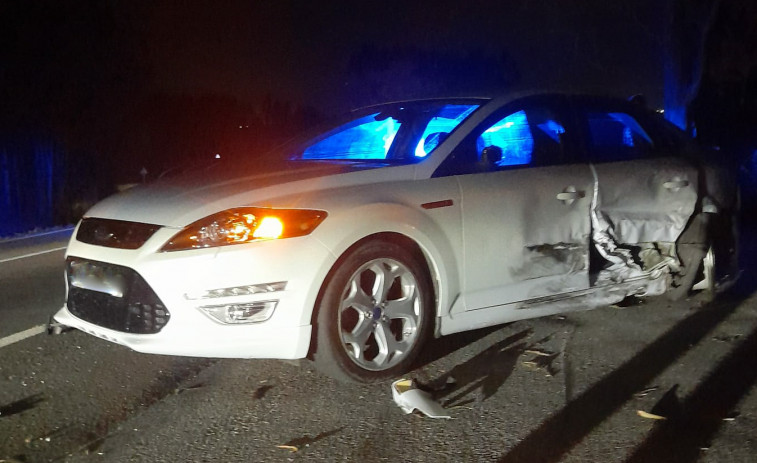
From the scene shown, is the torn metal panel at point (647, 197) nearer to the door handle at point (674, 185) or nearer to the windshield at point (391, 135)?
the door handle at point (674, 185)

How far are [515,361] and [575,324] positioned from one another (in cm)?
101

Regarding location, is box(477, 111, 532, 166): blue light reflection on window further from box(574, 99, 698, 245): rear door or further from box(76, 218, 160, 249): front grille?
box(76, 218, 160, 249): front grille

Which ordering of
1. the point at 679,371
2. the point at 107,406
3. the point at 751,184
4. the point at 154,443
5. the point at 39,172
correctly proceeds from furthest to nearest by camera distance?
1. the point at 39,172
2. the point at 751,184
3. the point at 679,371
4. the point at 107,406
5. the point at 154,443

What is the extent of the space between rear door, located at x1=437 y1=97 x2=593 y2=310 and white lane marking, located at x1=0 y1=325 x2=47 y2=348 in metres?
3.09

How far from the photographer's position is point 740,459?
3.35 metres

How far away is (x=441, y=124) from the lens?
16.7 ft

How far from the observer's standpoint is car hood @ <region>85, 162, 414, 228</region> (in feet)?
13.2

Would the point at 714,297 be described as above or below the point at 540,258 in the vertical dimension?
below

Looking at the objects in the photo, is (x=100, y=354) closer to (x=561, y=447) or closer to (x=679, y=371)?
(x=561, y=447)

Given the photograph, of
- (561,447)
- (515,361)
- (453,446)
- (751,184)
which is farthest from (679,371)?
(751,184)

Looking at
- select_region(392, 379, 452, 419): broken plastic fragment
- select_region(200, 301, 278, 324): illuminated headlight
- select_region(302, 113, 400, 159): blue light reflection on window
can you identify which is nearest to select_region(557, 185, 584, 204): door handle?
select_region(302, 113, 400, 159): blue light reflection on window

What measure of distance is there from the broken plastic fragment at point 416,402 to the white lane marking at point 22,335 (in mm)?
2782

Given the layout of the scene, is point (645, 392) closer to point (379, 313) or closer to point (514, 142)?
point (379, 313)

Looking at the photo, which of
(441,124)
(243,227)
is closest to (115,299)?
(243,227)
